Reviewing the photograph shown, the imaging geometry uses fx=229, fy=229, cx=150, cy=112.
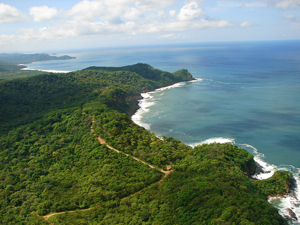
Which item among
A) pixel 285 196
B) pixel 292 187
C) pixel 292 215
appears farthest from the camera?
pixel 292 187

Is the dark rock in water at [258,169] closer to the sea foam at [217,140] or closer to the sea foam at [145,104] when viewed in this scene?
the sea foam at [217,140]

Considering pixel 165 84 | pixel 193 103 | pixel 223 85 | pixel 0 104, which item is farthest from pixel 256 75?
pixel 0 104

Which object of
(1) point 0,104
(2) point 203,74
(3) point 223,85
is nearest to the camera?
(1) point 0,104

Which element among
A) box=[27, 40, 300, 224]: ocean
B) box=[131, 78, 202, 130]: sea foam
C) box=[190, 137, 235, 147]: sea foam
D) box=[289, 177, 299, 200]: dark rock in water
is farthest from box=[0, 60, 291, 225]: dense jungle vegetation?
box=[131, 78, 202, 130]: sea foam

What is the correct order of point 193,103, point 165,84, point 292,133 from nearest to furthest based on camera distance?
point 292,133 → point 193,103 → point 165,84

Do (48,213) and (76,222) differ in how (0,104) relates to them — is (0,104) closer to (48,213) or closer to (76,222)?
(48,213)

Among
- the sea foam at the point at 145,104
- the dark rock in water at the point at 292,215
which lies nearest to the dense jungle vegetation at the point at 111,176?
the dark rock in water at the point at 292,215

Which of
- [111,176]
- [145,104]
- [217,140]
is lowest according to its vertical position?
[217,140]

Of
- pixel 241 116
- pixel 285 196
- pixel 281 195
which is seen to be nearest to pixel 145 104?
pixel 241 116

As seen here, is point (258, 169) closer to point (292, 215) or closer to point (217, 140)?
point (292, 215)
